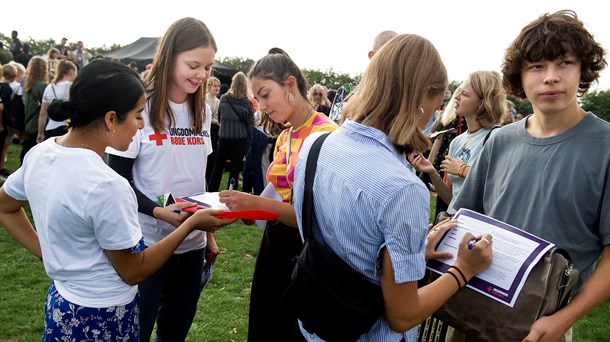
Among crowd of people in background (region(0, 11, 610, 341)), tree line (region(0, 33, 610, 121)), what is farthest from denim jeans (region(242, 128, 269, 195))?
tree line (region(0, 33, 610, 121))

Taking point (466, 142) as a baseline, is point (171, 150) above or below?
above

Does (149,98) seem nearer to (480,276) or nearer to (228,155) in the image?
(480,276)

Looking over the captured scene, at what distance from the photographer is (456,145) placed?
3.94 m

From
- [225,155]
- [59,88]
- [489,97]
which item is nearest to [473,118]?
[489,97]

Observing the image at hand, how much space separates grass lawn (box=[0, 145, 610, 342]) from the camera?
145 inches

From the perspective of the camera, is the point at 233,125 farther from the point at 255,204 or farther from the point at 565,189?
the point at 565,189

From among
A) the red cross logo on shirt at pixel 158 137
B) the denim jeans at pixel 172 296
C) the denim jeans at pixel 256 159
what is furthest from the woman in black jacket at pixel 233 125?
the red cross logo on shirt at pixel 158 137

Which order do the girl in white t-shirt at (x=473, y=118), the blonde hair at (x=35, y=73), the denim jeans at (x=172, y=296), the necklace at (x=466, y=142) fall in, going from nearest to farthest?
the denim jeans at (x=172, y=296), the girl in white t-shirt at (x=473, y=118), the necklace at (x=466, y=142), the blonde hair at (x=35, y=73)

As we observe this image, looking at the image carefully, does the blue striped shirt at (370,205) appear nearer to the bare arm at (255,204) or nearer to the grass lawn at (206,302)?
the bare arm at (255,204)

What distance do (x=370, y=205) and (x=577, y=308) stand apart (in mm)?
854

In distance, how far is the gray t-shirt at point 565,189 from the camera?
1.66 metres

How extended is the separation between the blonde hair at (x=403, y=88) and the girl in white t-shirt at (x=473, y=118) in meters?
2.12

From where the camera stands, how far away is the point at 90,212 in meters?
1.64

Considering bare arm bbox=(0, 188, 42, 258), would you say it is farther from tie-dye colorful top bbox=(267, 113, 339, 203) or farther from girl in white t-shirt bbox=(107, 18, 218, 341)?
tie-dye colorful top bbox=(267, 113, 339, 203)
